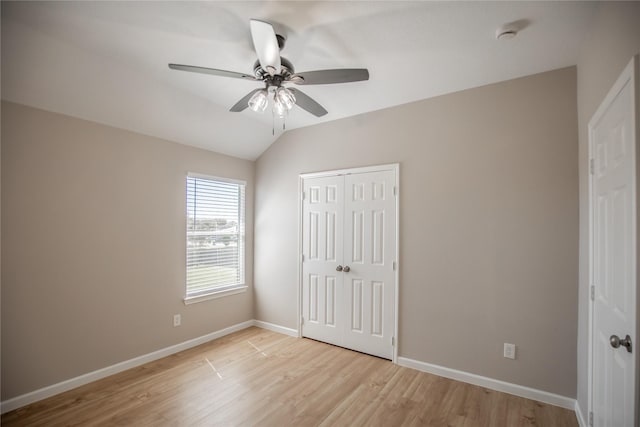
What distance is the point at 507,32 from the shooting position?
1.94m

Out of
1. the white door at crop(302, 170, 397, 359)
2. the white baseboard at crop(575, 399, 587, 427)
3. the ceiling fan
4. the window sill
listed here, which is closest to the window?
the window sill

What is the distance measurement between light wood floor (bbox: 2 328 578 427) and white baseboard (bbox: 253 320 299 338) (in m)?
0.67

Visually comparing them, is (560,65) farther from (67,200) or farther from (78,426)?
(78,426)

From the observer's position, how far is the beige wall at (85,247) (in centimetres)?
233

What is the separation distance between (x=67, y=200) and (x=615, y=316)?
402 centimetres

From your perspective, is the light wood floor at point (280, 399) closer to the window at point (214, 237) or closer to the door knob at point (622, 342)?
the window at point (214, 237)

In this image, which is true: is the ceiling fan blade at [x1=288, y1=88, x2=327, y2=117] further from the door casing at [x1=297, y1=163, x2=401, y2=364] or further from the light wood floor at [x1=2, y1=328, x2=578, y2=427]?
the light wood floor at [x1=2, y1=328, x2=578, y2=427]

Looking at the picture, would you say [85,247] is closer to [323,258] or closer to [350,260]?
[323,258]

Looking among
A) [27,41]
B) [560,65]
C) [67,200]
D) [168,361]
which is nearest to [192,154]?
[67,200]

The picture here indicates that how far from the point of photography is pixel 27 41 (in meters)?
2.04

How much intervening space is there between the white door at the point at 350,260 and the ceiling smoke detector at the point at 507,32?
4.99ft

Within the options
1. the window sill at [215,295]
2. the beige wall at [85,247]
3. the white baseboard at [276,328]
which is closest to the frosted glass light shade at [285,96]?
the beige wall at [85,247]

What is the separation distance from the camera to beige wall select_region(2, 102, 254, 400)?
7.65ft

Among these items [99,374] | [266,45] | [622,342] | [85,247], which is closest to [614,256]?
[622,342]
